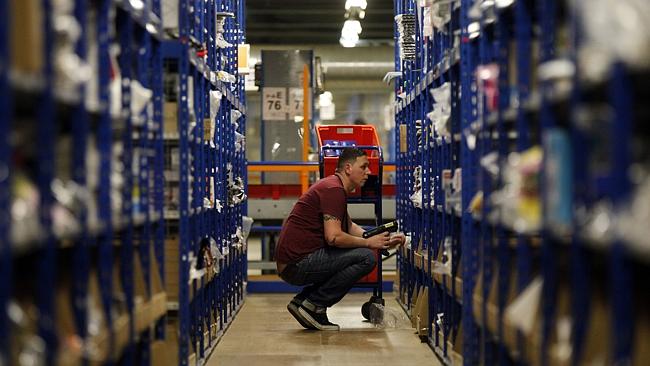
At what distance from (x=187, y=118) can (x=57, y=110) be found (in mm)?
1884

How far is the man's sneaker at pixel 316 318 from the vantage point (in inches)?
291

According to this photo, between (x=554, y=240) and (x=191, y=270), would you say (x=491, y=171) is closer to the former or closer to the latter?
(x=554, y=240)

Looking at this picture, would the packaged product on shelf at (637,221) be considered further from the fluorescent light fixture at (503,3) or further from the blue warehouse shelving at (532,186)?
the fluorescent light fixture at (503,3)

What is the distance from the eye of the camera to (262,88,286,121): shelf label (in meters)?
13.6

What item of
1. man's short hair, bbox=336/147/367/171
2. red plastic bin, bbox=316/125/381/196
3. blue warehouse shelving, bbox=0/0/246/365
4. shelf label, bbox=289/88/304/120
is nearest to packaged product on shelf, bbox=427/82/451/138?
blue warehouse shelving, bbox=0/0/246/365

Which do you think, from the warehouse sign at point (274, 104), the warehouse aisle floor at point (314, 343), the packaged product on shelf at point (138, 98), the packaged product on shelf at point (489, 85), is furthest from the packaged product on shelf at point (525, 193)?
the warehouse sign at point (274, 104)

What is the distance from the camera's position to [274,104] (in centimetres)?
1371

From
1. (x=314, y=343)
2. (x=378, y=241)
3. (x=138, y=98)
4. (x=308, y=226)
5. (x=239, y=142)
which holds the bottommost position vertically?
(x=314, y=343)

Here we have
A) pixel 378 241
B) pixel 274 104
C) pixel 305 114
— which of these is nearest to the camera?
pixel 378 241

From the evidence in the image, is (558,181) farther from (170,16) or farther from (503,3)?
(170,16)

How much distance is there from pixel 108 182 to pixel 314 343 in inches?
136

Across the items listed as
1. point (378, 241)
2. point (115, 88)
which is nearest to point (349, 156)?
point (378, 241)

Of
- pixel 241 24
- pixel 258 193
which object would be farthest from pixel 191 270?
pixel 258 193

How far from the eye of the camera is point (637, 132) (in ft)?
9.46
